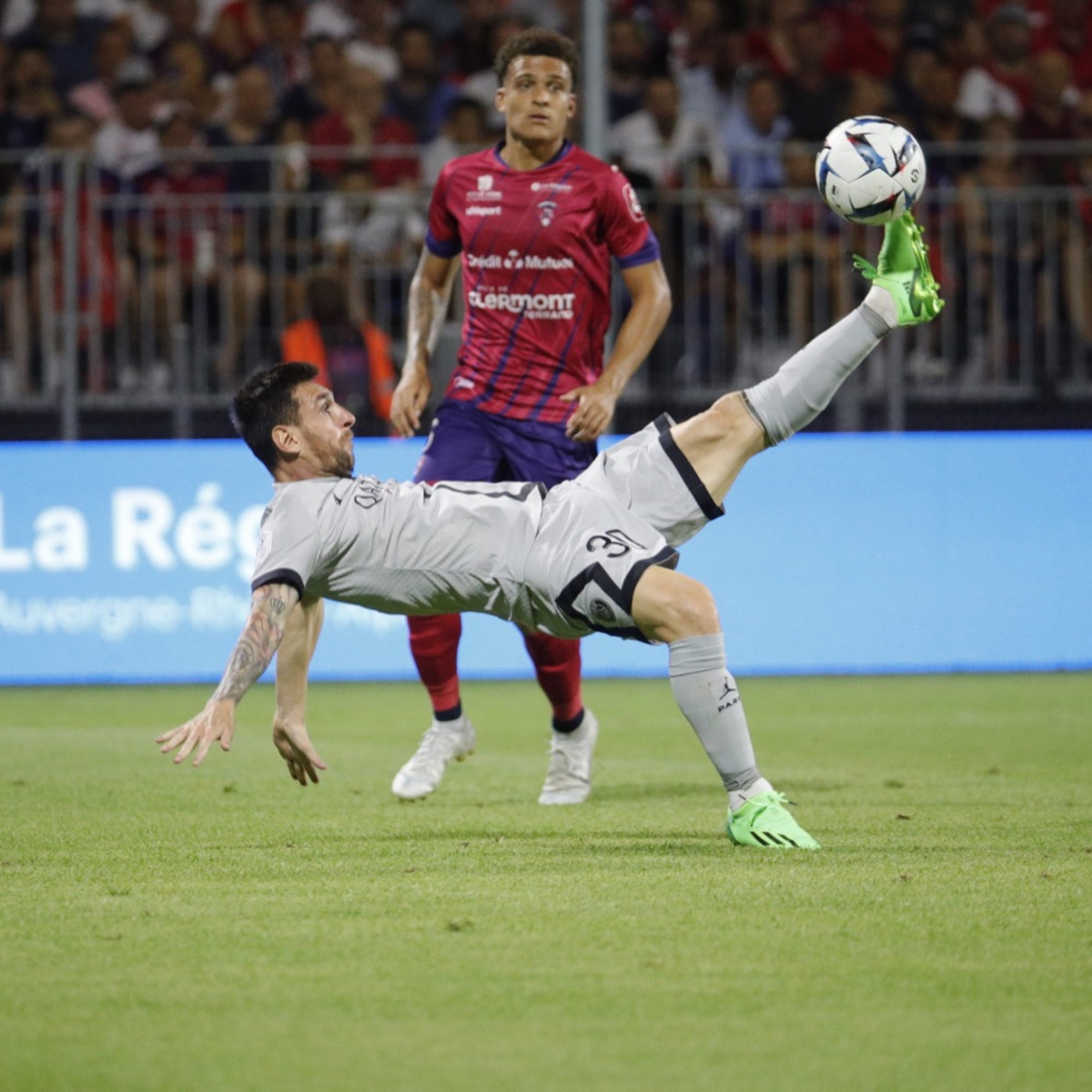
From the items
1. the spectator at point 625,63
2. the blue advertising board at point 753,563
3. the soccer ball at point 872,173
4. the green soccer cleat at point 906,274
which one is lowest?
the blue advertising board at point 753,563

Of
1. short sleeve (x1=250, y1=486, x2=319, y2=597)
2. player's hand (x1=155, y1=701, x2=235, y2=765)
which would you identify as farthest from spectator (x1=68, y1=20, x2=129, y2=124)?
player's hand (x1=155, y1=701, x2=235, y2=765)

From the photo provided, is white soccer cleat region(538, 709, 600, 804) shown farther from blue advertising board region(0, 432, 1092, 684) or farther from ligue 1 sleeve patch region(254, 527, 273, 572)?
blue advertising board region(0, 432, 1092, 684)

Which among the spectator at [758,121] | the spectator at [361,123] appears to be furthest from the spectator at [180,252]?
the spectator at [758,121]

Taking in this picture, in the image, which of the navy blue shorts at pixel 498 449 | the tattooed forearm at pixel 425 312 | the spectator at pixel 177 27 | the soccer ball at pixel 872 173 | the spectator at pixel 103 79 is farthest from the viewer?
the spectator at pixel 177 27

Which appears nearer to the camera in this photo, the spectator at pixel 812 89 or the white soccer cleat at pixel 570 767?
the white soccer cleat at pixel 570 767

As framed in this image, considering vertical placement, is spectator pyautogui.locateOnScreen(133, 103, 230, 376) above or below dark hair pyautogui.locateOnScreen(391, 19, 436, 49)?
below

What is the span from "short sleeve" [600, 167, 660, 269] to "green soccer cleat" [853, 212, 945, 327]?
1224 mm

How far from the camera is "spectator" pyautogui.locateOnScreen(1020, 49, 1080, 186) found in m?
14.4

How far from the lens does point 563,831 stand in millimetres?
5996

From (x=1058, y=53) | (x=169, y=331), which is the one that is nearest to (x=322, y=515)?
(x=169, y=331)

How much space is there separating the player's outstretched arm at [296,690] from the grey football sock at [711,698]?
39.9 inches

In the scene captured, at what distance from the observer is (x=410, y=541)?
564cm

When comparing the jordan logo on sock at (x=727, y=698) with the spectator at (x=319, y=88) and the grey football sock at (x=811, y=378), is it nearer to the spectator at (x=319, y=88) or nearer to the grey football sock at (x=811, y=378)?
the grey football sock at (x=811, y=378)

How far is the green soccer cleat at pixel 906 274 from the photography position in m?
5.96
